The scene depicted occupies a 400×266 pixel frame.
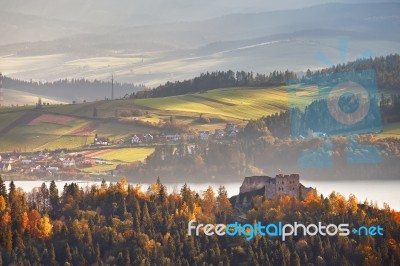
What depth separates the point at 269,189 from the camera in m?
80.2

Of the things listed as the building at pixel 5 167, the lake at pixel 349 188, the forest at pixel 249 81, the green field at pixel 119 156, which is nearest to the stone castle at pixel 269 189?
the lake at pixel 349 188

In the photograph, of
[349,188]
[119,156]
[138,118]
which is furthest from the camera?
[138,118]

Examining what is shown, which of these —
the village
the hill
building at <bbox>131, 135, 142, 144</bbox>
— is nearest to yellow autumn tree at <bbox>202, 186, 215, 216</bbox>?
the village

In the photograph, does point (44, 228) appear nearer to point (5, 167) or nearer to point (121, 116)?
point (5, 167)

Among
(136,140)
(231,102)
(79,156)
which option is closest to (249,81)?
(231,102)

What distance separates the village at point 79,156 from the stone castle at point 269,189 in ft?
88.3

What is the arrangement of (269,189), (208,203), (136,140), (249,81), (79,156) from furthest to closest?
(249,81) < (136,140) < (79,156) < (269,189) < (208,203)

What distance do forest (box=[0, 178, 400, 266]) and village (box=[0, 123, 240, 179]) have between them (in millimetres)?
27036

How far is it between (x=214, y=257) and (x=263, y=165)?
38694 millimetres

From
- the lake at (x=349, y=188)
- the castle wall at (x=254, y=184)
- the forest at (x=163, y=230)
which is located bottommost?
the forest at (x=163, y=230)

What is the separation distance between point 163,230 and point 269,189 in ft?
25.5

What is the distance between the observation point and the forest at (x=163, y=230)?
2849 inches

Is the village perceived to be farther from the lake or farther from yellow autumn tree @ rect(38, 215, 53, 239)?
yellow autumn tree @ rect(38, 215, 53, 239)

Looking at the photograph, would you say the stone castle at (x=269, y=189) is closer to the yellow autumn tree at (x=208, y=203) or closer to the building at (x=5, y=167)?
the yellow autumn tree at (x=208, y=203)
